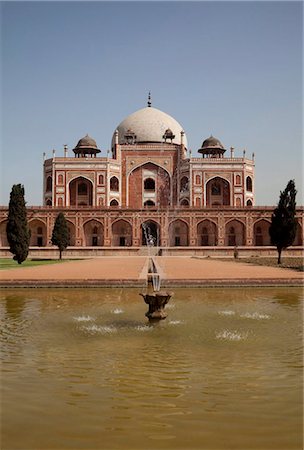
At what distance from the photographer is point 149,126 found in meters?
48.3

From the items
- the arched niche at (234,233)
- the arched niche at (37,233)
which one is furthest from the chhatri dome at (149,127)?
the arched niche at (37,233)

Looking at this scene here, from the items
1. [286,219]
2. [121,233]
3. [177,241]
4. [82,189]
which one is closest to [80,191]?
[82,189]

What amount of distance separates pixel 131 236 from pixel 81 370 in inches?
1298

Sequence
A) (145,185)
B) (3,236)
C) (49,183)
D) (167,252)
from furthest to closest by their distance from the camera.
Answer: (145,185) → (49,183) → (3,236) → (167,252)

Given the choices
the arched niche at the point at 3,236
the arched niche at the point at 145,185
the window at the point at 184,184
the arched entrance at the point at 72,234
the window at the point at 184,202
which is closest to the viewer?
the arched niche at the point at 3,236

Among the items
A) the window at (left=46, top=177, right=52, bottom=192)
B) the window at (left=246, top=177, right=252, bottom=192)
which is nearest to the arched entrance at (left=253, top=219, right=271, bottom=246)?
the window at (left=246, top=177, right=252, bottom=192)

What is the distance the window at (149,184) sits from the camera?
44816 millimetres

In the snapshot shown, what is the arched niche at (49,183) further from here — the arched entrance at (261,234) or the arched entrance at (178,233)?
the arched entrance at (261,234)

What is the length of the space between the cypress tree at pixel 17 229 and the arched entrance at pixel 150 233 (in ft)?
52.0

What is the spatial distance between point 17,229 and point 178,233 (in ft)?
62.7

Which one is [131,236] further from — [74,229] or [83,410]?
[83,410]

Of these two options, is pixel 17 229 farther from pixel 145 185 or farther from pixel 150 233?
pixel 145 185

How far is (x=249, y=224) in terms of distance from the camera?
126 feet

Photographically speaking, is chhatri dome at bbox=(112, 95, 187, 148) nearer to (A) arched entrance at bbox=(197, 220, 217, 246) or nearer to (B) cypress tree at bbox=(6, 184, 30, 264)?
(A) arched entrance at bbox=(197, 220, 217, 246)
